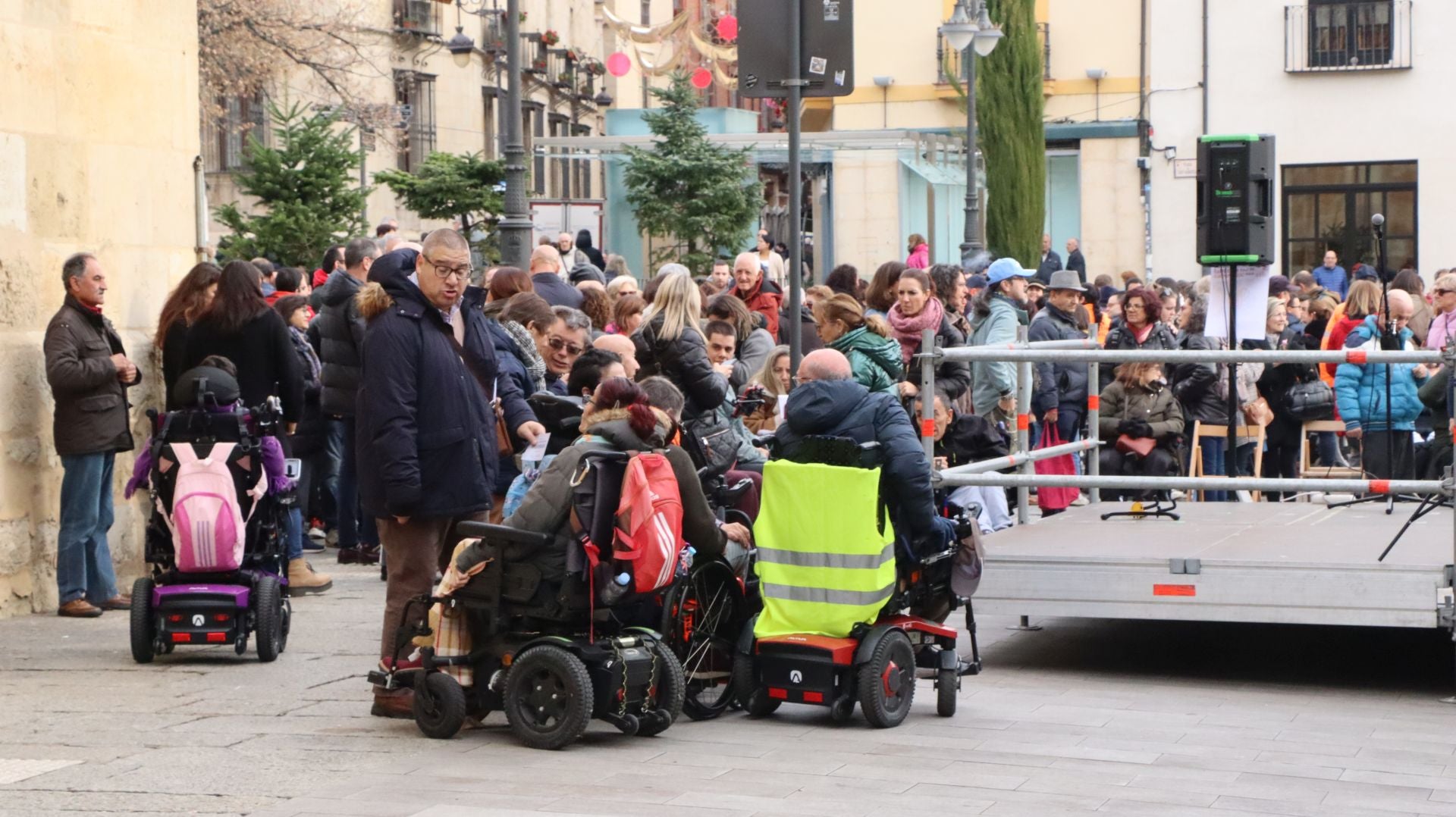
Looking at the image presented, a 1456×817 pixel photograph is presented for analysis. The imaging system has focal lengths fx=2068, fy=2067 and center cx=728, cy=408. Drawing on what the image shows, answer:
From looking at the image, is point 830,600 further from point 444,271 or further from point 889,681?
point 444,271

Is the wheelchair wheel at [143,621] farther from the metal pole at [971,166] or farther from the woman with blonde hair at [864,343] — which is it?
the metal pole at [971,166]

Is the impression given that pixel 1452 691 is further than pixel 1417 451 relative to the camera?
No

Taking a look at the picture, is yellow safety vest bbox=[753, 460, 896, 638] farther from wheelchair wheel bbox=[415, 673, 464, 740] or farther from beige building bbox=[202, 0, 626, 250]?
beige building bbox=[202, 0, 626, 250]

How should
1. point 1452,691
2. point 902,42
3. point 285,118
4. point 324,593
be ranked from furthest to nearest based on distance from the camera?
1. point 902,42
2. point 285,118
3. point 324,593
4. point 1452,691

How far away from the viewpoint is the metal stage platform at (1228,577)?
907cm

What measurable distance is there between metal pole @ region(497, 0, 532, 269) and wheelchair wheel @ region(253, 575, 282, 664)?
30.1 ft

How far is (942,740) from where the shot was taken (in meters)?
7.95

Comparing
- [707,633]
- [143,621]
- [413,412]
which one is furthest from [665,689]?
[143,621]

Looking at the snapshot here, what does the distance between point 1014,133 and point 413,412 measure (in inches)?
1173

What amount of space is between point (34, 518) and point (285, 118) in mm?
16199

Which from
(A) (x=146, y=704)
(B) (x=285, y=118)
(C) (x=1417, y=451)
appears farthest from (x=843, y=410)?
(B) (x=285, y=118)

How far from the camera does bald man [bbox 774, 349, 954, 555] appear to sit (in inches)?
324

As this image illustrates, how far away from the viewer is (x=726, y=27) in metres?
32.3

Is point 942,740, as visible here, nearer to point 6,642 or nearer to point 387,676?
point 387,676
